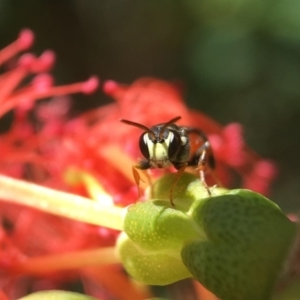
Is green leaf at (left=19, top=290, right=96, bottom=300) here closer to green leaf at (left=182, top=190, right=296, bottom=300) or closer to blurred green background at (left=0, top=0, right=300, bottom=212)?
green leaf at (left=182, top=190, right=296, bottom=300)

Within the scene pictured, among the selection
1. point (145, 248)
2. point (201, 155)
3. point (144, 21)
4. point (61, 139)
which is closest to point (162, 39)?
point (144, 21)

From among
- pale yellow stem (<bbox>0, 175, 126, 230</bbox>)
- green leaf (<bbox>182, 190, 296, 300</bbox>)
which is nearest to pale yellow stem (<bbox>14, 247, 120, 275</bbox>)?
pale yellow stem (<bbox>0, 175, 126, 230</bbox>)

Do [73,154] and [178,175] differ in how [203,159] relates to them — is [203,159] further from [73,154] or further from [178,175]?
[73,154]

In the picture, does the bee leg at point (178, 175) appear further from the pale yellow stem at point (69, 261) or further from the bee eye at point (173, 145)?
the pale yellow stem at point (69, 261)

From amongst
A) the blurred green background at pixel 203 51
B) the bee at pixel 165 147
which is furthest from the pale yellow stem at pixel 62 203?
the blurred green background at pixel 203 51

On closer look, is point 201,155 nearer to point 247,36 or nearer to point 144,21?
point 247,36

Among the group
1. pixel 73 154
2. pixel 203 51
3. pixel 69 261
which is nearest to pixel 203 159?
pixel 69 261
